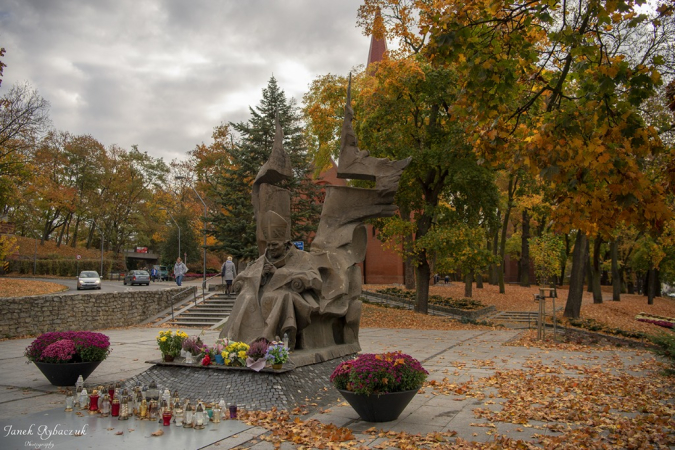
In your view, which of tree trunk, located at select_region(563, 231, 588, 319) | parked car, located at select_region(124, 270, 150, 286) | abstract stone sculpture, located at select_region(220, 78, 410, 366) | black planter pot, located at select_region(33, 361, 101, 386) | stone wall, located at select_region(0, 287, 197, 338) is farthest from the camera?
parked car, located at select_region(124, 270, 150, 286)

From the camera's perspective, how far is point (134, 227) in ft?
175

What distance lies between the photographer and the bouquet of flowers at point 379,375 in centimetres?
649

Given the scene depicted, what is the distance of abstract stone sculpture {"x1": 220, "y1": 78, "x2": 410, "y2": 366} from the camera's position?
9570mm

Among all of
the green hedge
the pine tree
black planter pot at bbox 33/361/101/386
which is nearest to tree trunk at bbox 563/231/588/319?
the pine tree

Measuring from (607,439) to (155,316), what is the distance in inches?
751

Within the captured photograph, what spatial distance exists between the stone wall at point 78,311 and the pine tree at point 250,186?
4.23 metres

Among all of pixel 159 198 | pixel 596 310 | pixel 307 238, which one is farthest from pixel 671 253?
pixel 159 198

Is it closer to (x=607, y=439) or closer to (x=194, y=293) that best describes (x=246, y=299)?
(x=607, y=439)

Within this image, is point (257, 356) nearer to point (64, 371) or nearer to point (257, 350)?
point (257, 350)

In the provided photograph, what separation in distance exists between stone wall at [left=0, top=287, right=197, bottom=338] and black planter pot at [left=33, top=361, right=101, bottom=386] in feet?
26.2

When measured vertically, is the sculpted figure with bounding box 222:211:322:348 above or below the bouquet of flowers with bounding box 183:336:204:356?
above

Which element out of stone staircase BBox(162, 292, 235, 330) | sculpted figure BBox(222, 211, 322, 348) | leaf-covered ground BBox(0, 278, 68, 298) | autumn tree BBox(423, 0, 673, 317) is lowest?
stone staircase BBox(162, 292, 235, 330)

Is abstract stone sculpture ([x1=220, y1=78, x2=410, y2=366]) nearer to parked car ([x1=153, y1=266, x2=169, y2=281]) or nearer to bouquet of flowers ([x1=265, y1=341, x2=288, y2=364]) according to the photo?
bouquet of flowers ([x1=265, y1=341, x2=288, y2=364])

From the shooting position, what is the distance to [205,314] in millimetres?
21438
